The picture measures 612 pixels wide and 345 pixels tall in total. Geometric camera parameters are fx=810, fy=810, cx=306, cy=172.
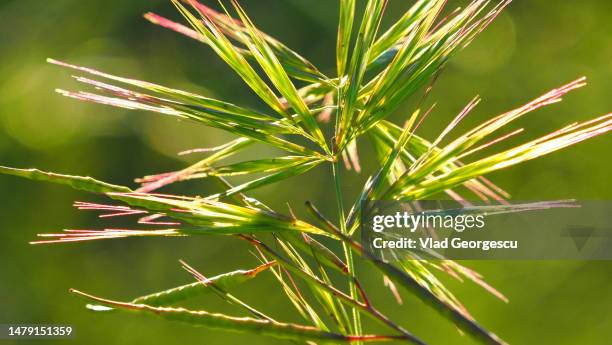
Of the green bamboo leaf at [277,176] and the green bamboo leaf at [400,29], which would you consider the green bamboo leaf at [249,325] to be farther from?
the green bamboo leaf at [400,29]

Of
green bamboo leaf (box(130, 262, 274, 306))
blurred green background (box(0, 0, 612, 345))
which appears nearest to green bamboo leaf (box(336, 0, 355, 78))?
green bamboo leaf (box(130, 262, 274, 306))

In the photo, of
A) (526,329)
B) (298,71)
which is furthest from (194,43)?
(298,71)

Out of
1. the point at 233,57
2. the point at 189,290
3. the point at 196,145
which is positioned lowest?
the point at 196,145

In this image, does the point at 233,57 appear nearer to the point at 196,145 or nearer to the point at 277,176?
the point at 277,176

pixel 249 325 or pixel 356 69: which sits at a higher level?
pixel 356 69

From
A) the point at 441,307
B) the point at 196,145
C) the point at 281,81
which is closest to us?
the point at 441,307

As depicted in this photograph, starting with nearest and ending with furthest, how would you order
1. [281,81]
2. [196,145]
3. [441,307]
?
1. [441,307]
2. [281,81]
3. [196,145]

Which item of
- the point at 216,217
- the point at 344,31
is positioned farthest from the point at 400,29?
the point at 216,217

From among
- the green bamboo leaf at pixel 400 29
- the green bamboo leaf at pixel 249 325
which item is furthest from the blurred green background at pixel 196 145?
the green bamboo leaf at pixel 249 325

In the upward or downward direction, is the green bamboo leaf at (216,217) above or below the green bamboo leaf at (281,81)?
below
